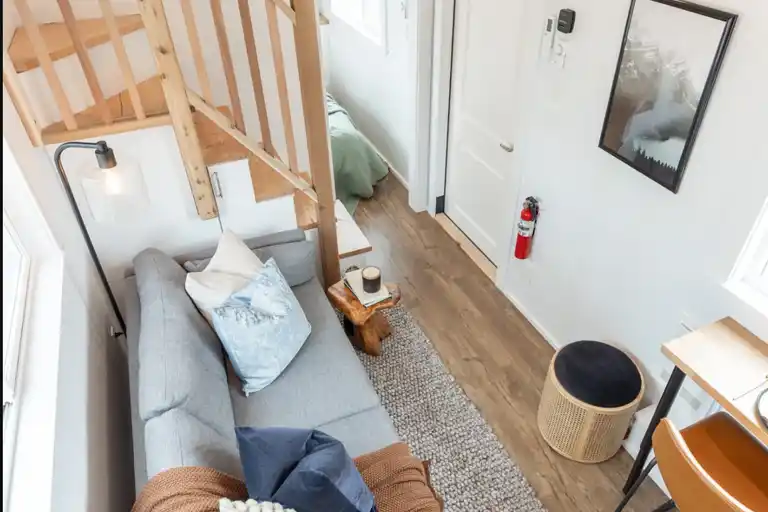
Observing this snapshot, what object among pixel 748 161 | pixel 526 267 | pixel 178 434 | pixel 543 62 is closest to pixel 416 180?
pixel 526 267

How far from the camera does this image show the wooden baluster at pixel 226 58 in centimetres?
198

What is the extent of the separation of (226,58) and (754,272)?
194 cm

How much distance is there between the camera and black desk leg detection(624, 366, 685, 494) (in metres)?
1.81

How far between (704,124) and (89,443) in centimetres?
208

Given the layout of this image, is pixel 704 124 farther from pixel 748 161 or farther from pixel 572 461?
pixel 572 461

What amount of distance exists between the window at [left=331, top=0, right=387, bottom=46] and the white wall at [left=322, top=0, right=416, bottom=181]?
43 millimetres

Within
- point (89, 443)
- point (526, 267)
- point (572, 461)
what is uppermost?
point (89, 443)

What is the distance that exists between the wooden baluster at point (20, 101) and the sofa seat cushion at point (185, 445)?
3.36 feet

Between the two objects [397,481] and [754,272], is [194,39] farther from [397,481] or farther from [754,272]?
[754,272]

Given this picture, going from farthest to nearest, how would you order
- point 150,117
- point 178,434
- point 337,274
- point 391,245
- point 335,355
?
1. point 391,245
2. point 337,274
3. point 335,355
4. point 150,117
5. point 178,434

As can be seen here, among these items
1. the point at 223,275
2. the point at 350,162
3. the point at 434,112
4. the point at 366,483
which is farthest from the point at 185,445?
the point at 350,162

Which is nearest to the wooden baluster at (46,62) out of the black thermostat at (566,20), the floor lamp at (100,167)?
the floor lamp at (100,167)

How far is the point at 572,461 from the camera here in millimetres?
2352

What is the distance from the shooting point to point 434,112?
3340 millimetres
